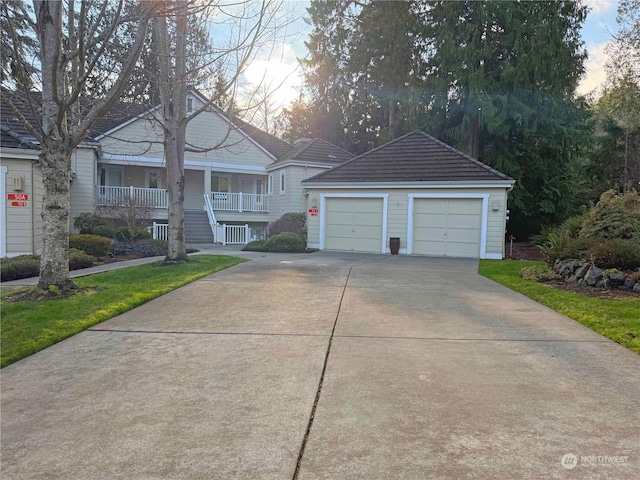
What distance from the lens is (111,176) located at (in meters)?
Result: 23.0

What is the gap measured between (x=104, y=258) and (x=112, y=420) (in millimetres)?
11502

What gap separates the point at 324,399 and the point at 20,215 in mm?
12703

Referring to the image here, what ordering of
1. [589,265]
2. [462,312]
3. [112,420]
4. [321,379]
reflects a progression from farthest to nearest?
1. [589,265]
2. [462,312]
3. [321,379]
4. [112,420]

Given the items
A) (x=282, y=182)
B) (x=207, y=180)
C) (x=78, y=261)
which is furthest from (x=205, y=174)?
(x=78, y=261)

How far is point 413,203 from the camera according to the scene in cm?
1658

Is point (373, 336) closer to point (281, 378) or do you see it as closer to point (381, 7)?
point (281, 378)

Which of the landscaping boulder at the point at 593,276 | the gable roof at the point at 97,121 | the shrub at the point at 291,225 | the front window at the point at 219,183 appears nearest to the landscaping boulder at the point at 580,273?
the landscaping boulder at the point at 593,276

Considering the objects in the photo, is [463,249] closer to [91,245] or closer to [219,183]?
[91,245]

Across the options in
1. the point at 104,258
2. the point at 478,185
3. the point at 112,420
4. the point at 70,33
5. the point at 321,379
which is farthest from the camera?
the point at 478,185

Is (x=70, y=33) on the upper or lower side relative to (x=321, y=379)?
upper

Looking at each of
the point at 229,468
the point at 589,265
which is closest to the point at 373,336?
the point at 229,468

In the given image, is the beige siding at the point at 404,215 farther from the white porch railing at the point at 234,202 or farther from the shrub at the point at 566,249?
the white porch railing at the point at 234,202

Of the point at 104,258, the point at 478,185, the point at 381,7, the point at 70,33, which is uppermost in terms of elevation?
the point at 381,7

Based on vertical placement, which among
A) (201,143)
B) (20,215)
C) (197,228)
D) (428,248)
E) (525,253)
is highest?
(201,143)
